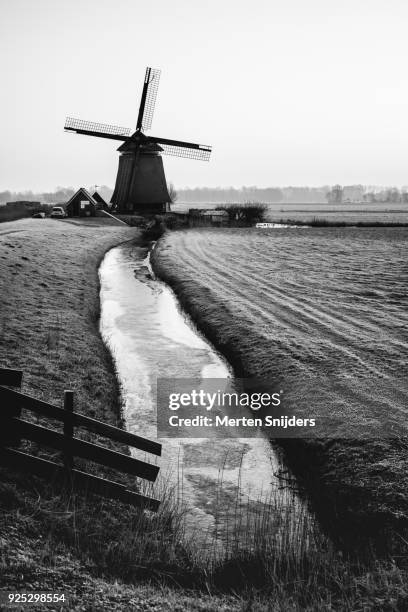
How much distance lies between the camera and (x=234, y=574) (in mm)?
7223

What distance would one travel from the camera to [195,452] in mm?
11125

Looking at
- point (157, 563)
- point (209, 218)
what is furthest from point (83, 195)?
point (157, 563)

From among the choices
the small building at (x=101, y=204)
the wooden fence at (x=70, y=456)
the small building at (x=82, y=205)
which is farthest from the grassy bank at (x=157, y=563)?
the small building at (x=101, y=204)

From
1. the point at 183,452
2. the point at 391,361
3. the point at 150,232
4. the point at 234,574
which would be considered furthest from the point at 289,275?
the point at 150,232

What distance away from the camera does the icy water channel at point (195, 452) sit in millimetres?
8734

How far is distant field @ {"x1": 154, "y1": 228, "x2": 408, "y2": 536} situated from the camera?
9.95m

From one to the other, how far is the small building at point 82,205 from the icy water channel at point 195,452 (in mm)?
53312

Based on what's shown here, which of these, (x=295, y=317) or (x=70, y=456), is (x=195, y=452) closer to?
(x=70, y=456)

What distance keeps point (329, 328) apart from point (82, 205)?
207 feet

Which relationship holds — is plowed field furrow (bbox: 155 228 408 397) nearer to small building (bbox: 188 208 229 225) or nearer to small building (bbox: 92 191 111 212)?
small building (bbox: 188 208 229 225)

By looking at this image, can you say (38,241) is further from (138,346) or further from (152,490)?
(152,490)

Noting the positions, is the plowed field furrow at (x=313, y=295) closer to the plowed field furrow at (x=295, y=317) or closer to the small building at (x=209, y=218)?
the plowed field furrow at (x=295, y=317)

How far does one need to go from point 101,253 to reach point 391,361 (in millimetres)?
31659

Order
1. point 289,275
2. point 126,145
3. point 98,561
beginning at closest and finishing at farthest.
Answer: point 98,561 → point 289,275 → point 126,145
